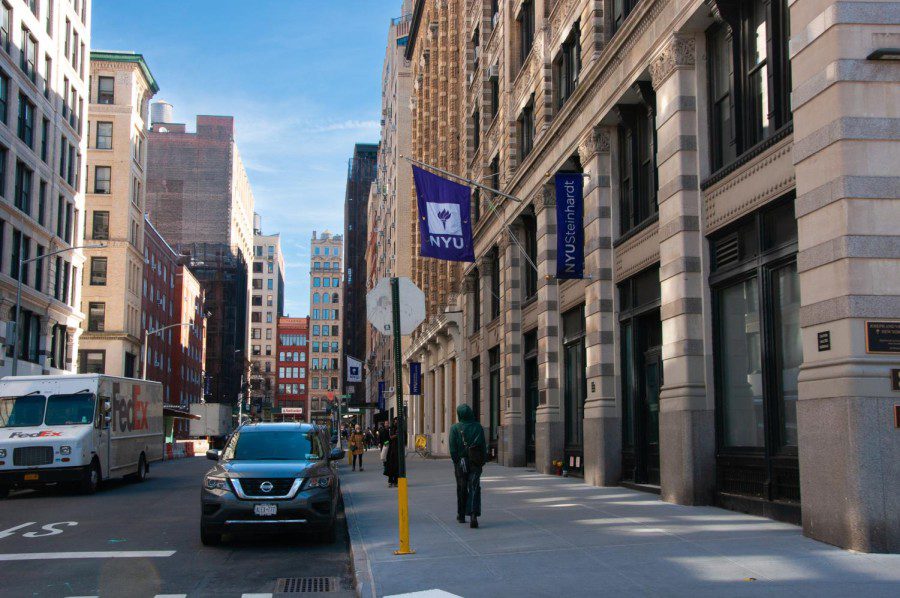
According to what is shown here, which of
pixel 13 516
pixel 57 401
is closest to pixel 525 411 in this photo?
pixel 57 401

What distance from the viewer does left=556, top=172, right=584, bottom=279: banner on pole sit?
21.5 meters

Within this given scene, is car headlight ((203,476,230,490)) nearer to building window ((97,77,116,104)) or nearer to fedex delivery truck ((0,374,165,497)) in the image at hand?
fedex delivery truck ((0,374,165,497))

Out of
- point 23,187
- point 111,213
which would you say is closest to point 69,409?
point 23,187

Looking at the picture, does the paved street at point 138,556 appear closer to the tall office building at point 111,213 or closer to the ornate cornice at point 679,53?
the ornate cornice at point 679,53

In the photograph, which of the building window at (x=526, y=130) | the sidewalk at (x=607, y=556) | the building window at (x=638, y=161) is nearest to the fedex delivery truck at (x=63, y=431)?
the sidewalk at (x=607, y=556)

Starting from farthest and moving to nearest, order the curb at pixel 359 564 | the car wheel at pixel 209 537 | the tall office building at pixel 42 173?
the tall office building at pixel 42 173 < the car wheel at pixel 209 537 < the curb at pixel 359 564

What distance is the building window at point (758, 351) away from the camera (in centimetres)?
1291

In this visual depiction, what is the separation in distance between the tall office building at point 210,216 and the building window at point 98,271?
155 feet

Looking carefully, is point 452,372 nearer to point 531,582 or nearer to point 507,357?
point 507,357

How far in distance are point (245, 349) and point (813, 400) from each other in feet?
477

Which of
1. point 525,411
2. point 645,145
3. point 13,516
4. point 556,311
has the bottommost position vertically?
point 13,516

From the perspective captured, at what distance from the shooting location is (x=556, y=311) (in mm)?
26312

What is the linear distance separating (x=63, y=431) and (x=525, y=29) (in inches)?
774

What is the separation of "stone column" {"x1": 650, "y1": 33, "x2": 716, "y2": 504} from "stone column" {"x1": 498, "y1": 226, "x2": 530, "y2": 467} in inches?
552
